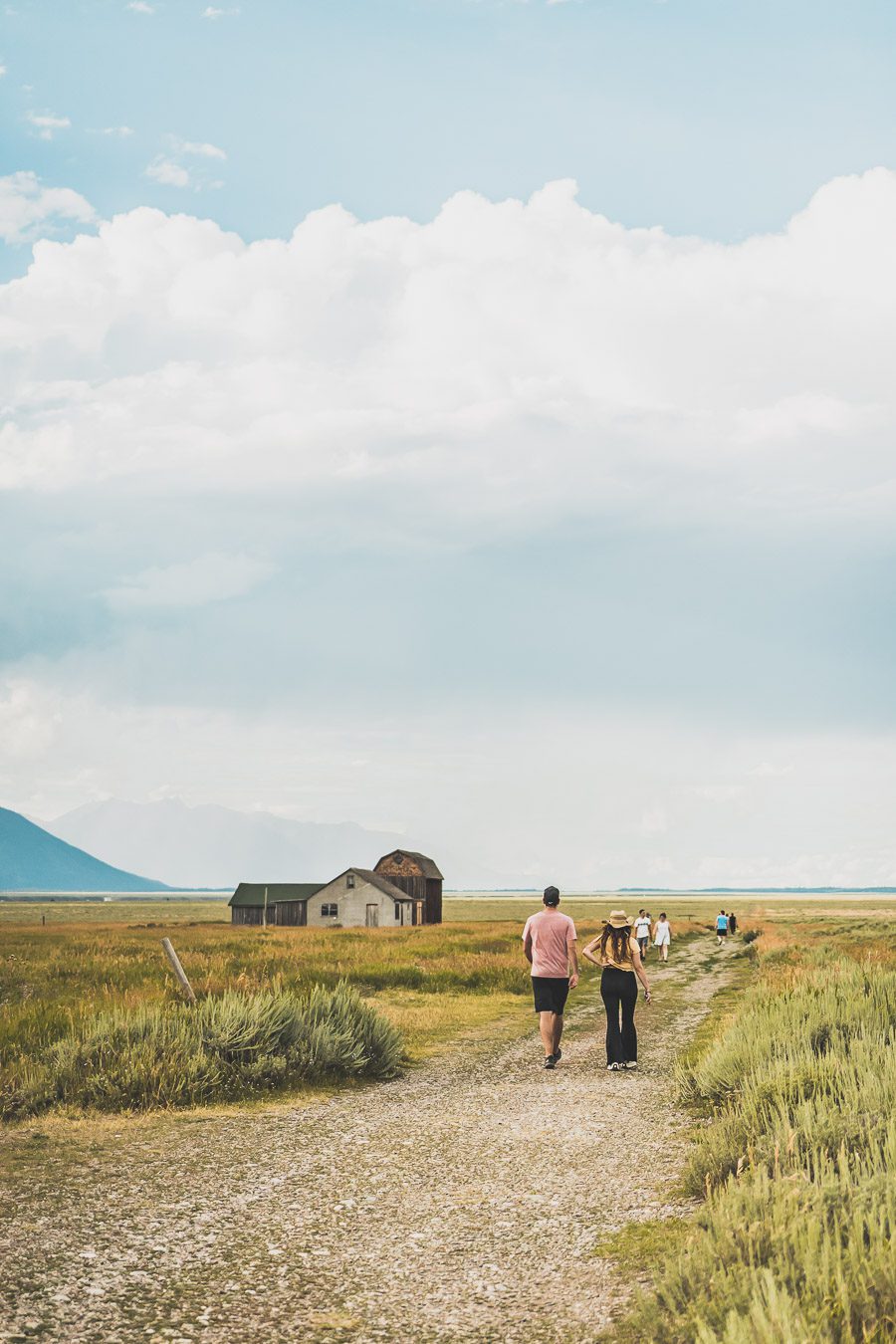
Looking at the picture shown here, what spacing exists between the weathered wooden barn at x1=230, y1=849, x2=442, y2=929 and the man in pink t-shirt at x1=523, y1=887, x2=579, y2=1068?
61.8 meters

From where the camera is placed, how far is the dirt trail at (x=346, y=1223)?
517cm

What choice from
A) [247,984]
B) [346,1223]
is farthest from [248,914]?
[346,1223]

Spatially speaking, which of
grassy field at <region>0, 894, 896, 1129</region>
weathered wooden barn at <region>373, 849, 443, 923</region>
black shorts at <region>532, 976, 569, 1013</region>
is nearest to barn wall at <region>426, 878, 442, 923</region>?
weathered wooden barn at <region>373, 849, 443, 923</region>

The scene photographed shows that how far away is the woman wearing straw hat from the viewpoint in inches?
476

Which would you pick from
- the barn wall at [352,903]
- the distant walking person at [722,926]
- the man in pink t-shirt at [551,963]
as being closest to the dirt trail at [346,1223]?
the man in pink t-shirt at [551,963]

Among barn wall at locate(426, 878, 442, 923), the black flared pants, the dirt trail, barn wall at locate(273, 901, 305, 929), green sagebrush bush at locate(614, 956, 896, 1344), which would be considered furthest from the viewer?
barn wall at locate(426, 878, 442, 923)

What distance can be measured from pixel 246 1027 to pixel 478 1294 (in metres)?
6.75

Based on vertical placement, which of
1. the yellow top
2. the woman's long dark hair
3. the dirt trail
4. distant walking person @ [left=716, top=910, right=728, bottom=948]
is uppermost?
the woman's long dark hair

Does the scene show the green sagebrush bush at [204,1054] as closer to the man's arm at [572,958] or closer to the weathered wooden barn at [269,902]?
the man's arm at [572,958]

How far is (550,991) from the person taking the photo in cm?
1214

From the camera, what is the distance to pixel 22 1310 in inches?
205

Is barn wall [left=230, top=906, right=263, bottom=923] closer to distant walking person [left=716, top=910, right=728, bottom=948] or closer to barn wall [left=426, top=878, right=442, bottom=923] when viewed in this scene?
barn wall [left=426, top=878, right=442, bottom=923]

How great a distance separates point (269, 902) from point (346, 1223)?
79404 millimetres

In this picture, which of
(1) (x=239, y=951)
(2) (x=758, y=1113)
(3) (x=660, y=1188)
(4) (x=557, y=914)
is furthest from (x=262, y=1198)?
(1) (x=239, y=951)
